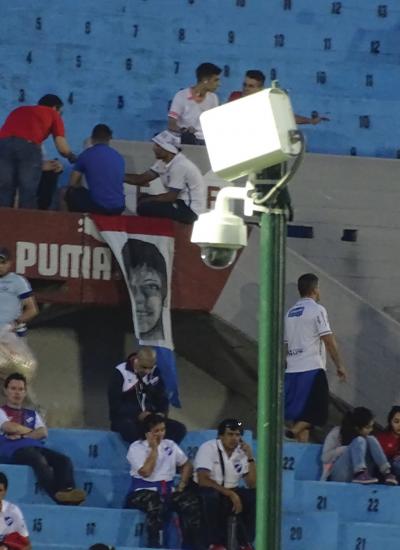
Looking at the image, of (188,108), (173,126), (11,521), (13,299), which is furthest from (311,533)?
(188,108)

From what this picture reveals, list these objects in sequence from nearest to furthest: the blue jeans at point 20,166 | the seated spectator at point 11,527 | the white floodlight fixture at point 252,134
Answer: the white floodlight fixture at point 252,134, the seated spectator at point 11,527, the blue jeans at point 20,166

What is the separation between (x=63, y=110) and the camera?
18.1 m

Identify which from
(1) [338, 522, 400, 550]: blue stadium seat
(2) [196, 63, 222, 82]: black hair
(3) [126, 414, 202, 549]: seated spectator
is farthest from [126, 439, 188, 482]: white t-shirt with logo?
(2) [196, 63, 222, 82]: black hair

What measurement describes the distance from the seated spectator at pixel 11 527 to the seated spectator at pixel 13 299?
2.02 m

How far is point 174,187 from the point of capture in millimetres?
15305

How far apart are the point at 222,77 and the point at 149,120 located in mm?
755

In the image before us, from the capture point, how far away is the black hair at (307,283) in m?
14.8

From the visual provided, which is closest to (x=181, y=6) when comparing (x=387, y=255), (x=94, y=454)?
(x=387, y=255)

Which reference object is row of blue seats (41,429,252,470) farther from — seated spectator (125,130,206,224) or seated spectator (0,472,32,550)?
seated spectator (125,130,206,224)

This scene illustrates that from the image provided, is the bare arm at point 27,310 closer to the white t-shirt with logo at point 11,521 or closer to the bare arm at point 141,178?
the bare arm at point 141,178

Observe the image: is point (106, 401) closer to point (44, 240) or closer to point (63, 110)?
point (44, 240)

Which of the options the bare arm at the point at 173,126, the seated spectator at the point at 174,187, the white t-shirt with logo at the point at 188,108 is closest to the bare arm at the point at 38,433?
the seated spectator at the point at 174,187

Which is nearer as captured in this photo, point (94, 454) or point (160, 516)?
point (160, 516)

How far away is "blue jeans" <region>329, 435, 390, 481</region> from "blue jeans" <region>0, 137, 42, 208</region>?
119 inches
